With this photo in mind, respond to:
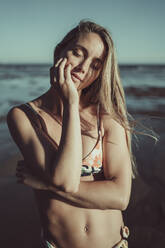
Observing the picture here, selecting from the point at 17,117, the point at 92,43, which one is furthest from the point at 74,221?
the point at 92,43

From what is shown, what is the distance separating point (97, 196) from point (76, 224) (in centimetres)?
36

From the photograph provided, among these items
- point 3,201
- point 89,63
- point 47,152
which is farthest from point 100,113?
point 3,201

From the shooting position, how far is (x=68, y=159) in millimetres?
1831

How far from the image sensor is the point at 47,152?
1.93 m

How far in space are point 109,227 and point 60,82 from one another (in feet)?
4.39

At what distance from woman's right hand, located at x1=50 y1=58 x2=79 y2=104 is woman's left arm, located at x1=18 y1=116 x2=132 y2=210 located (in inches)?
19.4

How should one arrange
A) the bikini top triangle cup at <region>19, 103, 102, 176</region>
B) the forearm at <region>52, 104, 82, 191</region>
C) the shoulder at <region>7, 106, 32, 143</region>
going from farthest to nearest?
the bikini top triangle cup at <region>19, 103, 102, 176</region> < the shoulder at <region>7, 106, 32, 143</region> < the forearm at <region>52, 104, 82, 191</region>

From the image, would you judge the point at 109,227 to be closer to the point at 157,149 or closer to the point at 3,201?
the point at 3,201

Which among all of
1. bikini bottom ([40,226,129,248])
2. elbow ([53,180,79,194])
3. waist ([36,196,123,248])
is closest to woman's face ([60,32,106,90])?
elbow ([53,180,79,194])

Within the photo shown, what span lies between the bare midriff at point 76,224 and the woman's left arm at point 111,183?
0.14m

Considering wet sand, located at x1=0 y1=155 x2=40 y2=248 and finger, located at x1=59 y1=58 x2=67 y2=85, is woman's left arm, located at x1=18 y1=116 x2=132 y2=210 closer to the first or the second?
finger, located at x1=59 y1=58 x2=67 y2=85

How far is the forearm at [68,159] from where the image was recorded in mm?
1834

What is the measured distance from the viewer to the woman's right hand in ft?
6.72

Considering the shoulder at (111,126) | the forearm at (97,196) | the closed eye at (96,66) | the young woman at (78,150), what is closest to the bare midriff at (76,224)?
the young woman at (78,150)
